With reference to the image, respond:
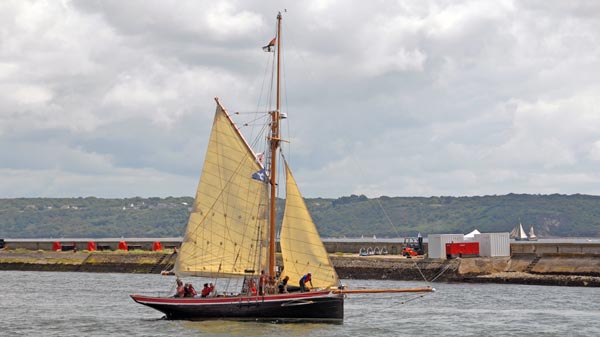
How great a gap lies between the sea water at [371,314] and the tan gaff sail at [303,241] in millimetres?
3064

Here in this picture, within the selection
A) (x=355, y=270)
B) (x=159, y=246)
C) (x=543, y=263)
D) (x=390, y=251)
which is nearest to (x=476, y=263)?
(x=543, y=263)

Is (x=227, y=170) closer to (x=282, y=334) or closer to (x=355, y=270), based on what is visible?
(x=282, y=334)

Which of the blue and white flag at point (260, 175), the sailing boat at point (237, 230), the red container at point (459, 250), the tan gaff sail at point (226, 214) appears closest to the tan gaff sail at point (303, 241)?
the sailing boat at point (237, 230)

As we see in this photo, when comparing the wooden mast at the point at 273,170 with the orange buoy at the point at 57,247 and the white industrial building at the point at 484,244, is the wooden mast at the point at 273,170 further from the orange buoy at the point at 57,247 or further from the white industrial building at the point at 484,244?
the orange buoy at the point at 57,247

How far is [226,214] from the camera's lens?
58156 mm

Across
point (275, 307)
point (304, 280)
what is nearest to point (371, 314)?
point (304, 280)

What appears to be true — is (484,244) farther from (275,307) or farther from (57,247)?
(57,247)

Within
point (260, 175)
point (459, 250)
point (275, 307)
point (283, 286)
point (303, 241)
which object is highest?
point (260, 175)

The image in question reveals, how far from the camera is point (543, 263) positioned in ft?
291

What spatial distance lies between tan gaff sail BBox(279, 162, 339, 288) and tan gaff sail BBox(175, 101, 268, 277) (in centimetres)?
193

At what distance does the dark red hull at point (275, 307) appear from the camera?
55.5 meters

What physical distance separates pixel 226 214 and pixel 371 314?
12910mm

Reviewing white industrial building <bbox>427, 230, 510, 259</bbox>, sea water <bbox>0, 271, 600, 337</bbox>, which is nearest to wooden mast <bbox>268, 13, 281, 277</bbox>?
sea water <bbox>0, 271, 600, 337</bbox>

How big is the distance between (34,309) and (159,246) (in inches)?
2168
